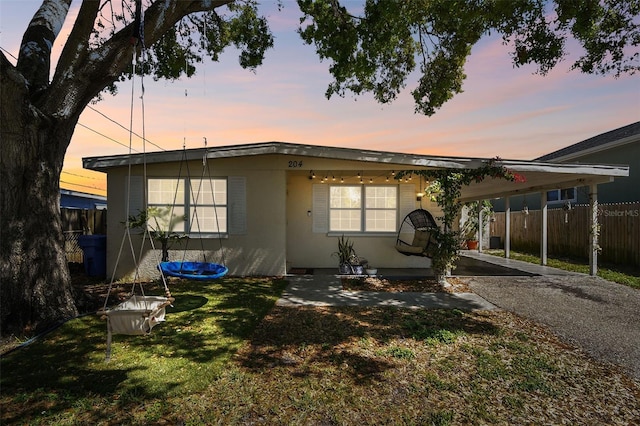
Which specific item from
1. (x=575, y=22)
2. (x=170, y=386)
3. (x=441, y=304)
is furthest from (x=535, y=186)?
(x=170, y=386)

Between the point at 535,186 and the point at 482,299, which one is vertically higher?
the point at 535,186

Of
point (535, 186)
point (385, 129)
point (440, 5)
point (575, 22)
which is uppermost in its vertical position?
point (440, 5)

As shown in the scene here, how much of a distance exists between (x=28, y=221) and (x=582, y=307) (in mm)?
8089

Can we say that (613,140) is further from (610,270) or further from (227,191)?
(227,191)

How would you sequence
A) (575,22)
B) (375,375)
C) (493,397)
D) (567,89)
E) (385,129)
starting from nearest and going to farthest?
1. (493,397)
2. (375,375)
3. (575,22)
4. (567,89)
5. (385,129)

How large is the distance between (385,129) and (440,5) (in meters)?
Result: 4.61

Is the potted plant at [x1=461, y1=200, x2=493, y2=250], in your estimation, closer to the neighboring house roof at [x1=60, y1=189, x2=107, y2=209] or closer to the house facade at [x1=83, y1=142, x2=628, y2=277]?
the house facade at [x1=83, y1=142, x2=628, y2=277]

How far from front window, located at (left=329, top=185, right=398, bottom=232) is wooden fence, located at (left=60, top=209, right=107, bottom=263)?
22.2 ft

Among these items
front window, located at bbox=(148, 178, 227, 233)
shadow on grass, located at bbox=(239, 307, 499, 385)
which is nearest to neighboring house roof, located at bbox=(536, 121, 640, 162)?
shadow on grass, located at bbox=(239, 307, 499, 385)

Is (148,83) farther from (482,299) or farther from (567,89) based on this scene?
(567,89)

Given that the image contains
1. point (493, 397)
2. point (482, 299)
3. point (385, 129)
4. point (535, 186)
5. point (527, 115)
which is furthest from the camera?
point (385, 129)

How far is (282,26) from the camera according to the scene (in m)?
9.50

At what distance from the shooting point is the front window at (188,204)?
324 inches

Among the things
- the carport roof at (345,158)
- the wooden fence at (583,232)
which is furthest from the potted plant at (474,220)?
the carport roof at (345,158)
